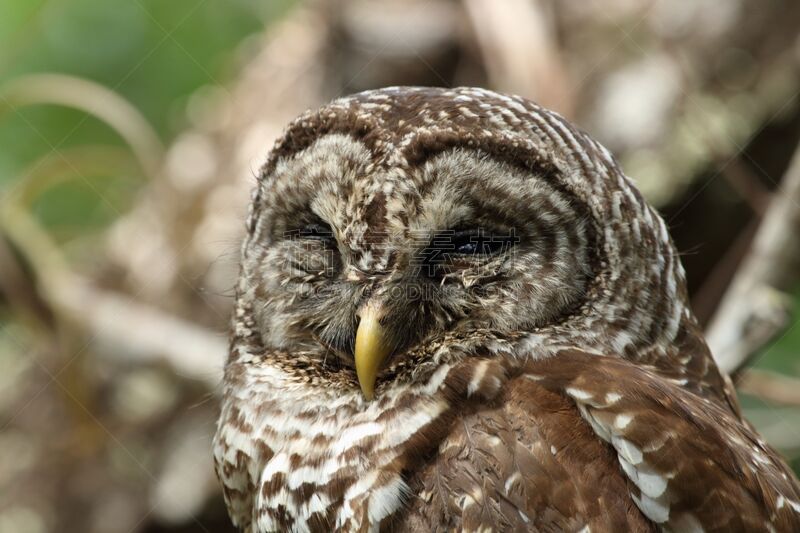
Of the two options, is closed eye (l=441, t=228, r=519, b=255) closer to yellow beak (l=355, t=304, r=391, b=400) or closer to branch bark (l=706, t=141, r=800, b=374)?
yellow beak (l=355, t=304, r=391, b=400)

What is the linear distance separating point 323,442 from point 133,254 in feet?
9.16

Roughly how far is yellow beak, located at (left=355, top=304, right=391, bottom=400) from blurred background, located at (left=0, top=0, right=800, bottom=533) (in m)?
0.87

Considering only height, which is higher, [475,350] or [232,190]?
[475,350]

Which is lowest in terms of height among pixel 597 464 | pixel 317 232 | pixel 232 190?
pixel 232 190

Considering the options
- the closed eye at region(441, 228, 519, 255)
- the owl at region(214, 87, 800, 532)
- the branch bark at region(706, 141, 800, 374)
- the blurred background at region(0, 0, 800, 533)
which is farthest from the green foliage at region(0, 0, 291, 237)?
the closed eye at region(441, 228, 519, 255)

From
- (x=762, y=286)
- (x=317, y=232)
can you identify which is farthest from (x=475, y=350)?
(x=762, y=286)

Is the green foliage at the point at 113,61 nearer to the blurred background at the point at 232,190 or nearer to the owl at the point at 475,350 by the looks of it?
the blurred background at the point at 232,190

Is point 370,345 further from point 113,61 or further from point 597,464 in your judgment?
point 113,61

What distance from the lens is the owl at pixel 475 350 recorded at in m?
1.84

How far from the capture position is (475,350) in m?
2.09

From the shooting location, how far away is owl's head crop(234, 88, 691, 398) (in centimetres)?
205

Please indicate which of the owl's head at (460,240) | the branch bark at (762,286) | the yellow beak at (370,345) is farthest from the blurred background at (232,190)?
the yellow beak at (370,345)

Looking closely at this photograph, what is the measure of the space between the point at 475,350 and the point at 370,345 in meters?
0.23

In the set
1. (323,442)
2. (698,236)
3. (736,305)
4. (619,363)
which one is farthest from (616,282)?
(698,236)
